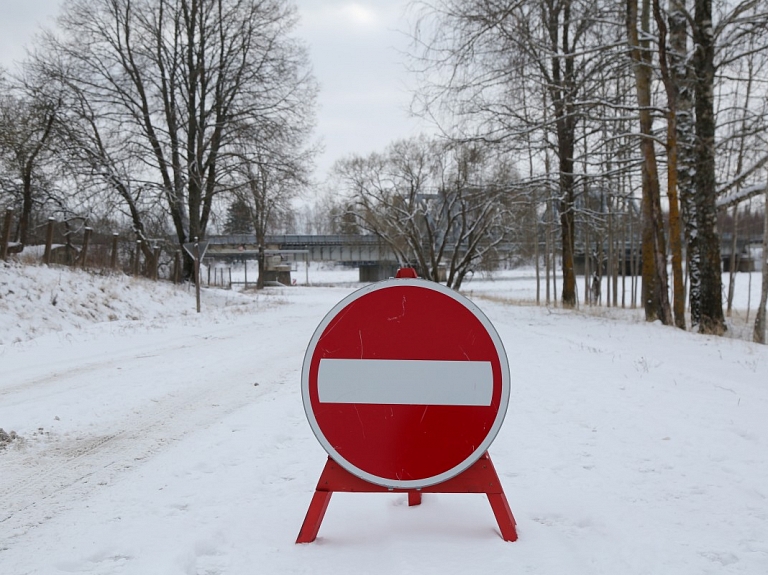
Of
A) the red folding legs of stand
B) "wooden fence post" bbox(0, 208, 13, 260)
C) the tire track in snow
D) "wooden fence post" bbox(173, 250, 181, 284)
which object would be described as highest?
"wooden fence post" bbox(0, 208, 13, 260)

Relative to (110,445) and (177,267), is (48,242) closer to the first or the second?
(177,267)

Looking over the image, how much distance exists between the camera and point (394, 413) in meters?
2.74

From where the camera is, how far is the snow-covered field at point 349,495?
272 centimetres

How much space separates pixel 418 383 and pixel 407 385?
0.05m

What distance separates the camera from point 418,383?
2.73m

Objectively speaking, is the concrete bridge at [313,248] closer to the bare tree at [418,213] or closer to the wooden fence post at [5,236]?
the bare tree at [418,213]

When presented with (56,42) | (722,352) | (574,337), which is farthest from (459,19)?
(56,42)

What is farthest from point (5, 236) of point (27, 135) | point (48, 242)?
point (27, 135)

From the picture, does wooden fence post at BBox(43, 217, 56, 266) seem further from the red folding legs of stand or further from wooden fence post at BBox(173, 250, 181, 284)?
the red folding legs of stand

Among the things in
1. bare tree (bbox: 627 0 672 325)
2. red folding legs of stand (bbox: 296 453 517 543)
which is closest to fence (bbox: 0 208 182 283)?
red folding legs of stand (bbox: 296 453 517 543)

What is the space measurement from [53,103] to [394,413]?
Answer: 25.3 meters

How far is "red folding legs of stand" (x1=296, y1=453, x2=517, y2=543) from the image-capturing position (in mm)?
2783

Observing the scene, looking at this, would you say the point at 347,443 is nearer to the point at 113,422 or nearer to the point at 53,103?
the point at 113,422

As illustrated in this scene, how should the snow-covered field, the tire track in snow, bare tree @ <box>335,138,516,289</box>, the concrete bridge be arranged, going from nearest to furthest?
the snow-covered field
the tire track in snow
bare tree @ <box>335,138,516,289</box>
the concrete bridge
